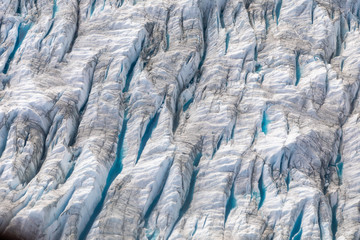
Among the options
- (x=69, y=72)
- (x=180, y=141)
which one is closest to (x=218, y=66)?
(x=180, y=141)

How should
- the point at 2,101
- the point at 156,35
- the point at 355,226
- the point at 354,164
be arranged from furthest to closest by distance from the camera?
the point at 156,35 < the point at 2,101 < the point at 354,164 < the point at 355,226

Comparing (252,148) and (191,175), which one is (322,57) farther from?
(191,175)

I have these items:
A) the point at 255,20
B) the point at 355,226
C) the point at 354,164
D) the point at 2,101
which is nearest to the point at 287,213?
the point at 355,226

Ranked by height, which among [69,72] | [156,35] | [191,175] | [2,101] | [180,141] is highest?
[156,35]

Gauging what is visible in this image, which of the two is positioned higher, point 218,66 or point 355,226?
point 218,66

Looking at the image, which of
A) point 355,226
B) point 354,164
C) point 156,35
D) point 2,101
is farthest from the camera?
point 156,35

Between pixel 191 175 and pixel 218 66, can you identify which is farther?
pixel 218 66
